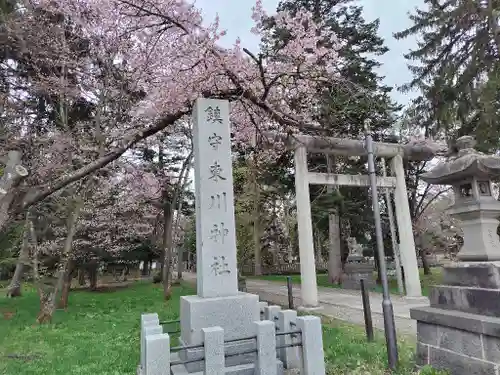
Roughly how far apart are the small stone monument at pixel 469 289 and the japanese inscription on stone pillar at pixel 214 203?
8.63 feet

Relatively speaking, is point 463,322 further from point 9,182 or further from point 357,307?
point 357,307

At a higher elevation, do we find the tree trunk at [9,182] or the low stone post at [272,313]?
the tree trunk at [9,182]

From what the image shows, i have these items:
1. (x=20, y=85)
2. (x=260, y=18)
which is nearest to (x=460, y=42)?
(x=260, y=18)

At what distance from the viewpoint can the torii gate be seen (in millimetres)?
9891

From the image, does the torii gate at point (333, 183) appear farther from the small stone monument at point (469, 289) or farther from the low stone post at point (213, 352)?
the low stone post at point (213, 352)

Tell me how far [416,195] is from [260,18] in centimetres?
1603

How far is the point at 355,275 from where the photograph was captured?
1550 cm

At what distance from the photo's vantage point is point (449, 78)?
1087 centimetres

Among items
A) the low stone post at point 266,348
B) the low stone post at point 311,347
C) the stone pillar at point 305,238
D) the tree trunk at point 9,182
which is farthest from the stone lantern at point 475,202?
the stone pillar at point 305,238

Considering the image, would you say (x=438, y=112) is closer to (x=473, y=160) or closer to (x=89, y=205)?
(x=473, y=160)

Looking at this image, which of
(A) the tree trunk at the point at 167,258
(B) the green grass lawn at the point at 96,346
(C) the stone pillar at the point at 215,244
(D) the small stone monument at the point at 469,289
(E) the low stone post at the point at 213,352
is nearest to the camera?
(E) the low stone post at the point at 213,352

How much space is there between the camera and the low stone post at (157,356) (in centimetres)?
326

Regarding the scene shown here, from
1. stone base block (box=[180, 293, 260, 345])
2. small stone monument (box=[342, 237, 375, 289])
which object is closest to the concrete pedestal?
stone base block (box=[180, 293, 260, 345])

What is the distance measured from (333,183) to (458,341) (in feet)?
23.7
